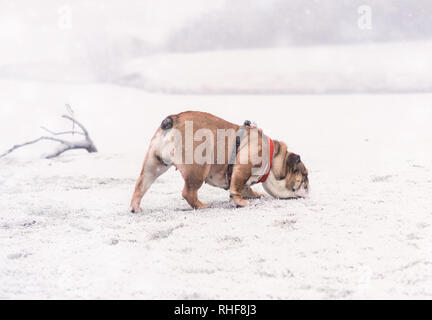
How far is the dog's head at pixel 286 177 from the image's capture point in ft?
6.90

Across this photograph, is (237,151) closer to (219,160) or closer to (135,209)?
(219,160)

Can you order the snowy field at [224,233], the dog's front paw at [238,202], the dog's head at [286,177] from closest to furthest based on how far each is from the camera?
the snowy field at [224,233], the dog's front paw at [238,202], the dog's head at [286,177]

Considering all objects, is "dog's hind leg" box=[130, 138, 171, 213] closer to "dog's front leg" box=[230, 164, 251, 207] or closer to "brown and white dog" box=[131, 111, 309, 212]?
"brown and white dog" box=[131, 111, 309, 212]

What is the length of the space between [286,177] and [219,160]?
337 millimetres

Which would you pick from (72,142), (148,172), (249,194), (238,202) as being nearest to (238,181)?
(238,202)

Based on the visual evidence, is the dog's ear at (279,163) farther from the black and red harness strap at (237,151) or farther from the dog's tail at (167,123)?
the dog's tail at (167,123)

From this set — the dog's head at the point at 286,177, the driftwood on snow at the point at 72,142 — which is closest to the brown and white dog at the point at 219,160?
the dog's head at the point at 286,177

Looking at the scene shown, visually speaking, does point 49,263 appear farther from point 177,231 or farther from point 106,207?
point 106,207

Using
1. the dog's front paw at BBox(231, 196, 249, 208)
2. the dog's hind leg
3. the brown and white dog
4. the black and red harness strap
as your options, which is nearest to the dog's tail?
the brown and white dog

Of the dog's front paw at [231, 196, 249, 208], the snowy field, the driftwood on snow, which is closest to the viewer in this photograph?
the snowy field

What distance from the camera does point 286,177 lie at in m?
2.11

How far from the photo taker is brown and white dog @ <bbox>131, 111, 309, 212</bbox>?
1.88 metres
